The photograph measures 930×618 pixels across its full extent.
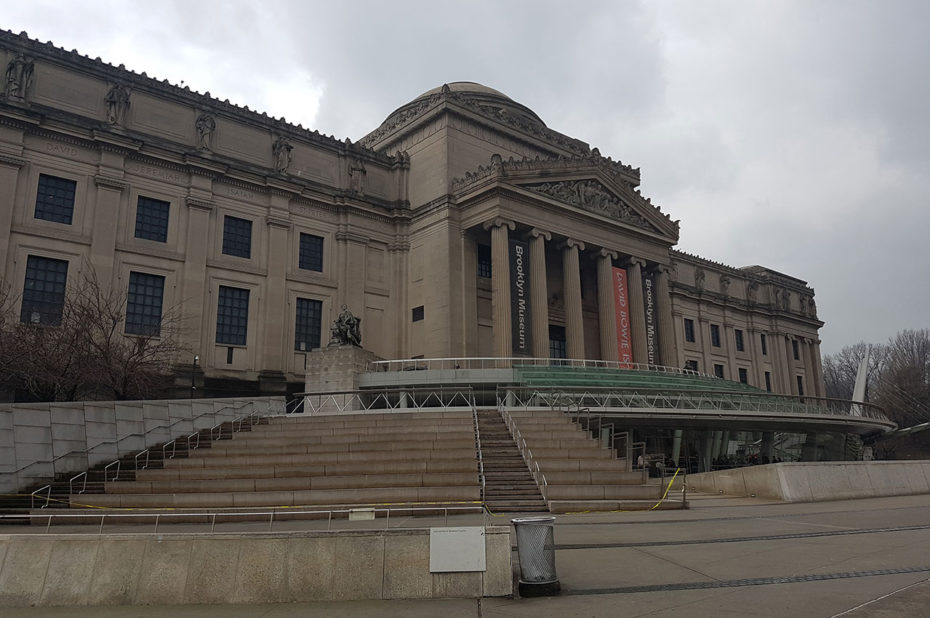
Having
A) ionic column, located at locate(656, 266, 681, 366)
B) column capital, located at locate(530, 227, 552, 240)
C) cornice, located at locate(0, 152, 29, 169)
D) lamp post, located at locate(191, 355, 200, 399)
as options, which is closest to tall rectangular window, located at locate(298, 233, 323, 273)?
lamp post, located at locate(191, 355, 200, 399)

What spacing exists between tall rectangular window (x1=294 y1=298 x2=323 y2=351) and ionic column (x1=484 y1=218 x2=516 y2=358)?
39.3 feet

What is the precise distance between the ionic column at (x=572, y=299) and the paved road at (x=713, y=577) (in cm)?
3150

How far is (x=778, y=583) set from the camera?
823 cm

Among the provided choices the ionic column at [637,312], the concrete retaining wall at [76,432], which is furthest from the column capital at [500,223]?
the concrete retaining wall at [76,432]

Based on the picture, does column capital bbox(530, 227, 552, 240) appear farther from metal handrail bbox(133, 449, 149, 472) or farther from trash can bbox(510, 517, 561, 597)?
trash can bbox(510, 517, 561, 597)

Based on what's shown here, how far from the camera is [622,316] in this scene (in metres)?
49.7

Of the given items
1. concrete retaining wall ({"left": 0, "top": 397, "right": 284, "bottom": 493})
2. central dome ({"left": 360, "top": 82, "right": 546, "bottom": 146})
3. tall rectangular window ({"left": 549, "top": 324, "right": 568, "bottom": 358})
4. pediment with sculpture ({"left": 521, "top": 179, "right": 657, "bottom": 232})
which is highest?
central dome ({"left": 360, "top": 82, "right": 546, "bottom": 146})

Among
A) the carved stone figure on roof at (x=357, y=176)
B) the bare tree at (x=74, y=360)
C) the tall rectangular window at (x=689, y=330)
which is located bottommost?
the bare tree at (x=74, y=360)

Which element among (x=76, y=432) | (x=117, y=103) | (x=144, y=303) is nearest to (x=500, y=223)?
(x=144, y=303)

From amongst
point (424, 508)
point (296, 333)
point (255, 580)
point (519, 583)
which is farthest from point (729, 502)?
point (296, 333)

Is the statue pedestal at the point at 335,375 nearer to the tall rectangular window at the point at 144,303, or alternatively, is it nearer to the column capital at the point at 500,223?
the tall rectangular window at the point at 144,303

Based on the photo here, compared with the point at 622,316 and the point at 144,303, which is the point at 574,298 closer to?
the point at 622,316

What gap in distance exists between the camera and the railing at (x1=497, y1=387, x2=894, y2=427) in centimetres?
3134

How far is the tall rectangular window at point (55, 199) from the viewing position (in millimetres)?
36469
